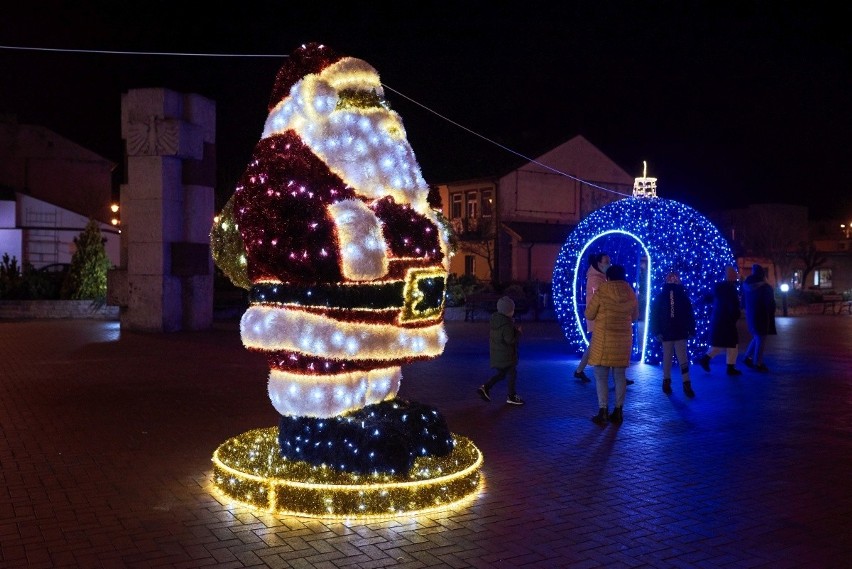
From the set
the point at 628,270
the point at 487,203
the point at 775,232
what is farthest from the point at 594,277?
the point at 775,232

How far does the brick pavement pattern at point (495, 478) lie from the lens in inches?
194

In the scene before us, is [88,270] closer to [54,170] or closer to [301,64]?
[301,64]

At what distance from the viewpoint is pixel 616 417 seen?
891 centimetres

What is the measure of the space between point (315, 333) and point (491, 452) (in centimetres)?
254

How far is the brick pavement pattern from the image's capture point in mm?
4930

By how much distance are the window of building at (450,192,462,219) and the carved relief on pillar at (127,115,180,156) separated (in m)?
23.9

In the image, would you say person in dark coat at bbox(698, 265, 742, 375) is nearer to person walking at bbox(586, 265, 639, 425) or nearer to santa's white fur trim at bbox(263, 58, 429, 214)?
person walking at bbox(586, 265, 639, 425)

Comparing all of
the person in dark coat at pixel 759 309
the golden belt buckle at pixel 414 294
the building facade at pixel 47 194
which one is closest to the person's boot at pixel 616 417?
the golden belt buckle at pixel 414 294

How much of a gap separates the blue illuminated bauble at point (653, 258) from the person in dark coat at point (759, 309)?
48 centimetres

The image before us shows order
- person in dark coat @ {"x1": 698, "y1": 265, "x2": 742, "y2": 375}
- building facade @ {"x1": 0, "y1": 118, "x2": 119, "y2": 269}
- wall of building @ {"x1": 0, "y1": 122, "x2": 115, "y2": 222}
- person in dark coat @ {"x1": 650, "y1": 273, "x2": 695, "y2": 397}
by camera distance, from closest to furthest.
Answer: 1. person in dark coat @ {"x1": 650, "y1": 273, "x2": 695, "y2": 397}
2. person in dark coat @ {"x1": 698, "y1": 265, "x2": 742, "y2": 375}
3. building facade @ {"x1": 0, "y1": 118, "x2": 119, "y2": 269}
4. wall of building @ {"x1": 0, "y1": 122, "x2": 115, "y2": 222}

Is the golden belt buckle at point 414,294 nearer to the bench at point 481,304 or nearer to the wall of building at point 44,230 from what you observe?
the bench at point 481,304

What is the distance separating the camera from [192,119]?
1950 cm

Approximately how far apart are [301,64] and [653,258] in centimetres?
875

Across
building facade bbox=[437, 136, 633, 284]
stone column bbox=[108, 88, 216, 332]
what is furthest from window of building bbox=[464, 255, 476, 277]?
stone column bbox=[108, 88, 216, 332]
